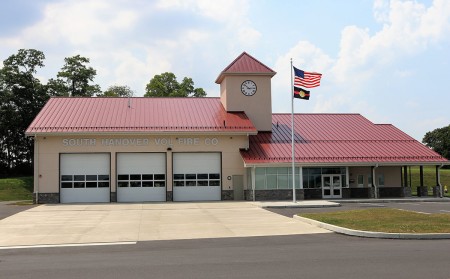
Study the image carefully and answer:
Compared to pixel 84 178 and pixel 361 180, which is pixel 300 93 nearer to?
pixel 361 180

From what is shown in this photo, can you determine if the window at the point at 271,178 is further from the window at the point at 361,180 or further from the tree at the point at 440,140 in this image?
the tree at the point at 440,140

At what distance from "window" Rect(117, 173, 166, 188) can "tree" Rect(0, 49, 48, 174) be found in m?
33.2

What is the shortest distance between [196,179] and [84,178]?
8.10 m

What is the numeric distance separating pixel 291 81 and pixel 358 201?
9.90m

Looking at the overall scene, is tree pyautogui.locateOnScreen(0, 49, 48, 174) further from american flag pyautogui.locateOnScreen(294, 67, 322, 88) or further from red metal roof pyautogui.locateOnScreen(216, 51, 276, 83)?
american flag pyautogui.locateOnScreen(294, 67, 322, 88)

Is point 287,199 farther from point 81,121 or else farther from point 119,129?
point 81,121

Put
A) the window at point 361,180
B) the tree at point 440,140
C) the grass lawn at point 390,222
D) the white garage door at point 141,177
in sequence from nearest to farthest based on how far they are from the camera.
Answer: the grass lawn at point 390,222, the white garage door at point 141,177, the window at point 361,180, the tree at point 440,140

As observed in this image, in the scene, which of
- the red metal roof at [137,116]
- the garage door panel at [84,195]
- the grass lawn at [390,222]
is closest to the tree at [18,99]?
the red metal roof at [137,116]

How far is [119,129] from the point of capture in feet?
116

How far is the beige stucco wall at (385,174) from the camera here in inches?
1528

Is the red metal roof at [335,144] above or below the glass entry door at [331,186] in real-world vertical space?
above

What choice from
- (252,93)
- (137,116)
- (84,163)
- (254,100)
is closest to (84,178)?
(84,163)

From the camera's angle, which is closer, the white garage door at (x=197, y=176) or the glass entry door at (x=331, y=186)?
the white garage door at (x=197, y=176)

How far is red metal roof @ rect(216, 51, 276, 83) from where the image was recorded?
3962 cm
